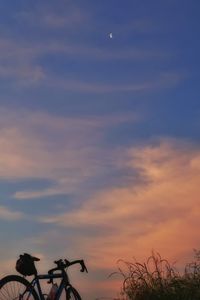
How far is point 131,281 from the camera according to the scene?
525 inches

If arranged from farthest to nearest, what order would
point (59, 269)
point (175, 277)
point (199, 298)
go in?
point (175, 277) < point (199, 298) < point (59, 269)

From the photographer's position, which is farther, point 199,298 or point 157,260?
point 157,260

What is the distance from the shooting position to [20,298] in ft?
31.7

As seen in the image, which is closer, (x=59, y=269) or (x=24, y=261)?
(x=24, y=261)

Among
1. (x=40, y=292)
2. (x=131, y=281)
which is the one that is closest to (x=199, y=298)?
(x=131, y=281)

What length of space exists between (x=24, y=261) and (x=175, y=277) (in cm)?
430

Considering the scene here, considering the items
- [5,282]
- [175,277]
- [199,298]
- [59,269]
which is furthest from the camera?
[175,277]

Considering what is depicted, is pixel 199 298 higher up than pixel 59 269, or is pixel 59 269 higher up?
pixel 59 269

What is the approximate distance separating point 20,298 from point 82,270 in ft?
5.87

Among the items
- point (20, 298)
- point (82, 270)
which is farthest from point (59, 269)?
point (20, 298)

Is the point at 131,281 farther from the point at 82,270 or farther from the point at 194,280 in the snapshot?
the point at 82,270

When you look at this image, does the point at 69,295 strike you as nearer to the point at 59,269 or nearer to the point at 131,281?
the point at 59,269

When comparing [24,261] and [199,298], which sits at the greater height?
[24,261]

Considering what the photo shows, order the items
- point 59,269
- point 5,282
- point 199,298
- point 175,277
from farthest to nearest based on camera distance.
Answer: point 175,277, point 199,298, point 59,269, point 5,282
